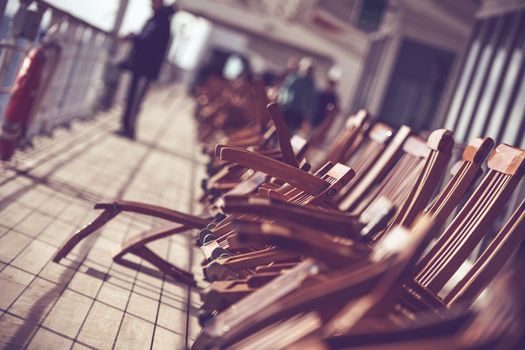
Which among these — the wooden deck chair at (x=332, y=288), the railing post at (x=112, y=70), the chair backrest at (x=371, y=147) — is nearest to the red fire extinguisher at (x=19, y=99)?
the chair backrest at (x=371, y=147)

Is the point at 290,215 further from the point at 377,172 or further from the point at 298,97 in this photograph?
the point at 298,97

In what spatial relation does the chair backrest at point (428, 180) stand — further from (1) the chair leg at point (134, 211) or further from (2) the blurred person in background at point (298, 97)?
(2) the blurred person in background at point (298, 97)

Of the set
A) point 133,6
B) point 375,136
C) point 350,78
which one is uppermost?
point 350,78

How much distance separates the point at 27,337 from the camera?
191 centimetres

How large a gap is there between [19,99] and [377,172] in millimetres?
2475

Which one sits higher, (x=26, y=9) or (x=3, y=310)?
(x=26, y=9)

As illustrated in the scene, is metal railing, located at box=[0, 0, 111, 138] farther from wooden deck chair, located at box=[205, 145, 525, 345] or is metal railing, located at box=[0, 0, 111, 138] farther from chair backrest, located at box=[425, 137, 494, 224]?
wooden deck chair, located at box=[205, 145, 525, 345]

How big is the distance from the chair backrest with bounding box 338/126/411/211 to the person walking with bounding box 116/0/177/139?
185 inches

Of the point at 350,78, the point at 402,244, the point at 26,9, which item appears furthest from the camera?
the point at 350,78

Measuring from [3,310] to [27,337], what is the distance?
0.70 feet

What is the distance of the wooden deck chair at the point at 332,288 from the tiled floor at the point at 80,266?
853 mm

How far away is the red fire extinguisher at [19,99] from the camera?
3.92 meters

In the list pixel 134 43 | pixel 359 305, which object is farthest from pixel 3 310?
pixel 134 43

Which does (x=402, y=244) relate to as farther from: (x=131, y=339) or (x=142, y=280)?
(x=142, y=280)
